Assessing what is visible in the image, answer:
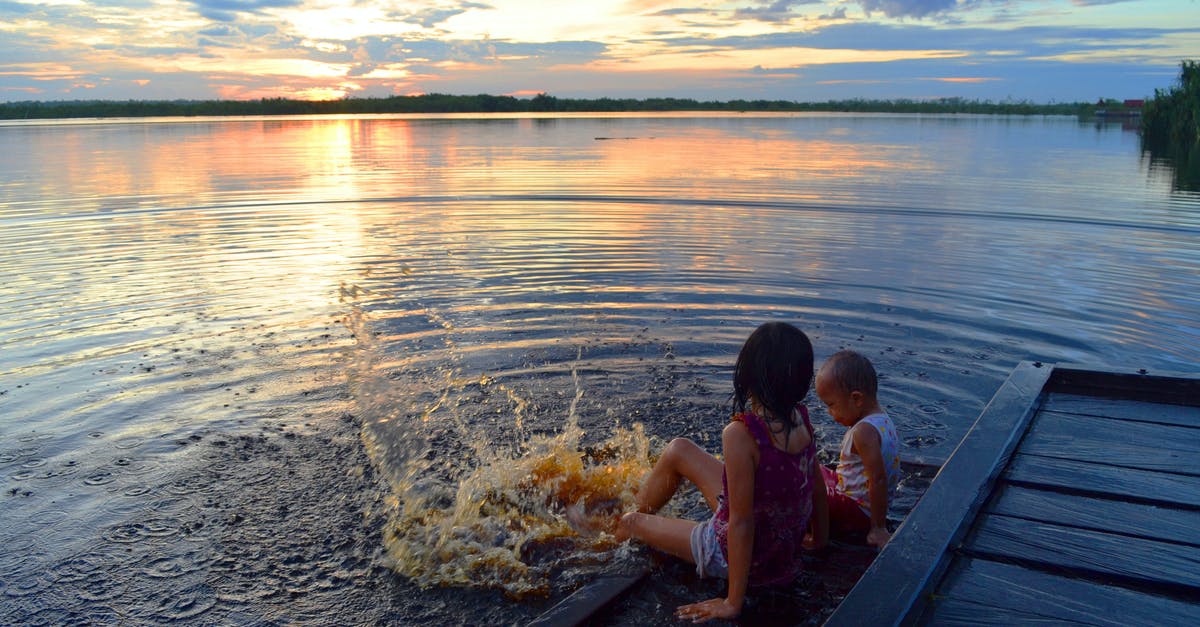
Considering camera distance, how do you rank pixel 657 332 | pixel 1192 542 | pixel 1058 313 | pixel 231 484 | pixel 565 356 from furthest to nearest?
pixel 1058 313 < pixel 657 332 < pixel 565 356 < pixel 231 484 < pixel 1192 542

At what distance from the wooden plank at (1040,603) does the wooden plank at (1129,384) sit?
3128 millimetres

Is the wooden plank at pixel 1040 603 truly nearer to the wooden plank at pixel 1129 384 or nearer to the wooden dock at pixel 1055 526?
the wooden dock at pixel 1055 526

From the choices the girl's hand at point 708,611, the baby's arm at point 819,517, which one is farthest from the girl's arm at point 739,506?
the baby's arm at point 819,517

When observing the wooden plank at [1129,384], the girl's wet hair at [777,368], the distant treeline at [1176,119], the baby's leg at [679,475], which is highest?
the distant treeline at [1176,119]

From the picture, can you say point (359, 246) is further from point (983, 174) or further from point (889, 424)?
point (983, 174)

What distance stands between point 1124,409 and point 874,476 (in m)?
2.39

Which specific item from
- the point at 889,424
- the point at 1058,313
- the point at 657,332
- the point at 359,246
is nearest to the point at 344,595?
the point at 889,424

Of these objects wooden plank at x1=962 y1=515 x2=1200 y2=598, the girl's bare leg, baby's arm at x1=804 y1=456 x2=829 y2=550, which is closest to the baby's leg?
the girl's bare leg

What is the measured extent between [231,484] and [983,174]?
28.8m

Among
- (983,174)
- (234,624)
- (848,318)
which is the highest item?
(983,174)

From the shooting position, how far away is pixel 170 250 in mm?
14844

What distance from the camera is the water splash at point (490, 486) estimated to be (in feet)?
16.6

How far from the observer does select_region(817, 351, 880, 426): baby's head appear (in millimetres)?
4910

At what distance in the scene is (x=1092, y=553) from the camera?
12.5 ft
